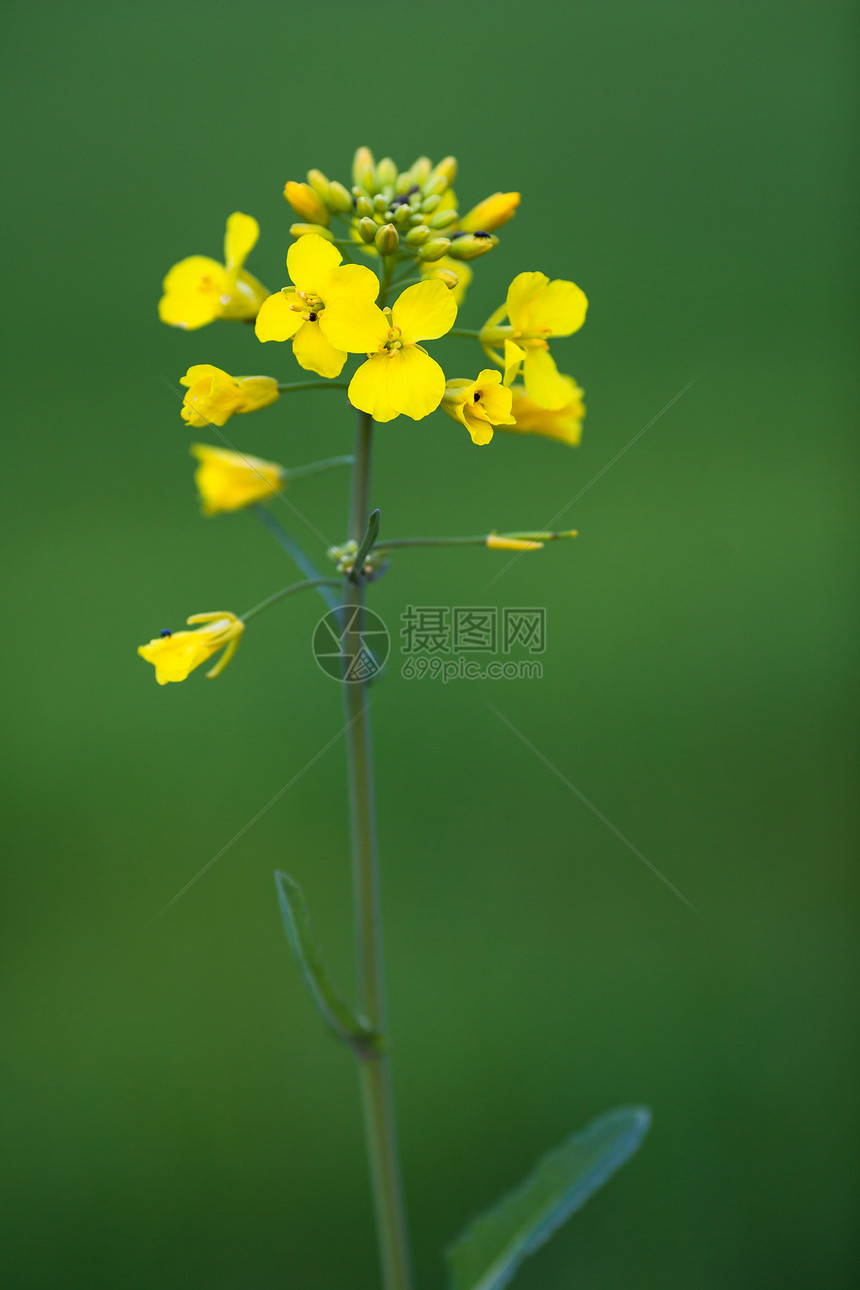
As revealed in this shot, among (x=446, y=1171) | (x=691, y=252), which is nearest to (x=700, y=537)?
(x=691, y=252)

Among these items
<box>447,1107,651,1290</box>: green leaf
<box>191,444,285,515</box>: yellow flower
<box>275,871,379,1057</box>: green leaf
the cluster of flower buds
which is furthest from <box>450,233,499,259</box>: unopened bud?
<box>447,1107,651,1290</box>: green leaf

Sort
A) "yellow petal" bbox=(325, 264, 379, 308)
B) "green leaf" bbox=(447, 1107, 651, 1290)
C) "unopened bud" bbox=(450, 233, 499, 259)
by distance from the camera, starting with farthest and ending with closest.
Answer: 1. "green leaf" bbox=(447, 1107, 651, 1290)
2. "unopened bud" bbox=(450, 233, 499, 259)
3. "yellow petal" bbox=(325, 264, 379, 308)

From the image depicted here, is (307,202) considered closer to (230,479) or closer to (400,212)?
(400,212)

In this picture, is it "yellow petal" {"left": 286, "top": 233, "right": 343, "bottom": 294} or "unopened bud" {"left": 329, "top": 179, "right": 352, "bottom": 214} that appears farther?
"unopened bud" {"left": 329, "top": 179, "right": 352, "bottom": 214}

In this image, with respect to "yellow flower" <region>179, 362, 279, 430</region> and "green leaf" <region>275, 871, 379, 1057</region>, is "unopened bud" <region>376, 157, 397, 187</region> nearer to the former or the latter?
"yellow flower" <region>179, 362, 279, 430</region>

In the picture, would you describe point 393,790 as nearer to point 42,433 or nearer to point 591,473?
point 591,473

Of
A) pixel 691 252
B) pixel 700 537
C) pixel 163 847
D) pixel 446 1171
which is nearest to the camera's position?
pixel 446 1171
